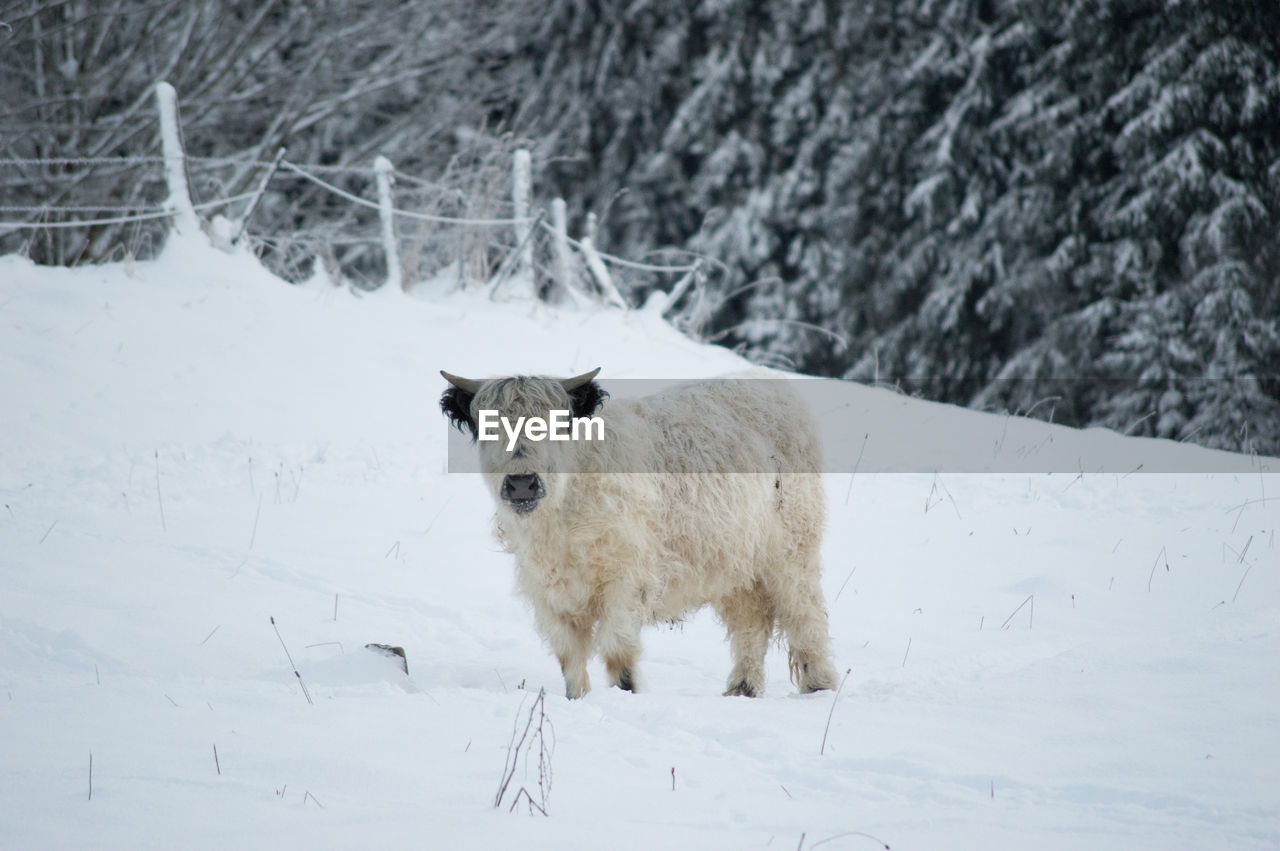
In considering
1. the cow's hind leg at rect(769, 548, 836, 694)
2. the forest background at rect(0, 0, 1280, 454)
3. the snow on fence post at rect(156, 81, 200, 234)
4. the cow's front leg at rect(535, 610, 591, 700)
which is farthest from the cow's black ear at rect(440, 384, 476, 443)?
the forest background at rect(0, 0, 1280, 454)

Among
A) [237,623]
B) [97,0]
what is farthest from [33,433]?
[97,0]

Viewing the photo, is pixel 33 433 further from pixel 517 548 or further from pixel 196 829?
pixel 196 829

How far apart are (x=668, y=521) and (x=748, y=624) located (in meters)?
0.88

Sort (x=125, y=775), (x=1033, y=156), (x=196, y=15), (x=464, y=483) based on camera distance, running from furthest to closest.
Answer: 1. (x=1033, y=156)
2. (x=196, y=15)
3. (x=464, y=483)
4. (x=125, y=775)

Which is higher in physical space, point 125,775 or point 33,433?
point 125,775

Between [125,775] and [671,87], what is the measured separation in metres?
19.9

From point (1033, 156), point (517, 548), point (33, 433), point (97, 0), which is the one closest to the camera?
point (517, 548)

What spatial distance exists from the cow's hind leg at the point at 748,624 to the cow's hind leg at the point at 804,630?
0.08 m

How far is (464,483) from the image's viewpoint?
27.6 feet

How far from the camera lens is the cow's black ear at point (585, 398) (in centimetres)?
477

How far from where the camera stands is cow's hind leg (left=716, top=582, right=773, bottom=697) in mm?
5328

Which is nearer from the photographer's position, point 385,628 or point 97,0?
point 385,628

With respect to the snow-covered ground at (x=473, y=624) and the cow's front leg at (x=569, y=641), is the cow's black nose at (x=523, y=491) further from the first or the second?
the snow-covered ground at (x=473, y=624)

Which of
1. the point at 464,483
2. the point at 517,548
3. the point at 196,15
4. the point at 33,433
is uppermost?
the point at 196,15
